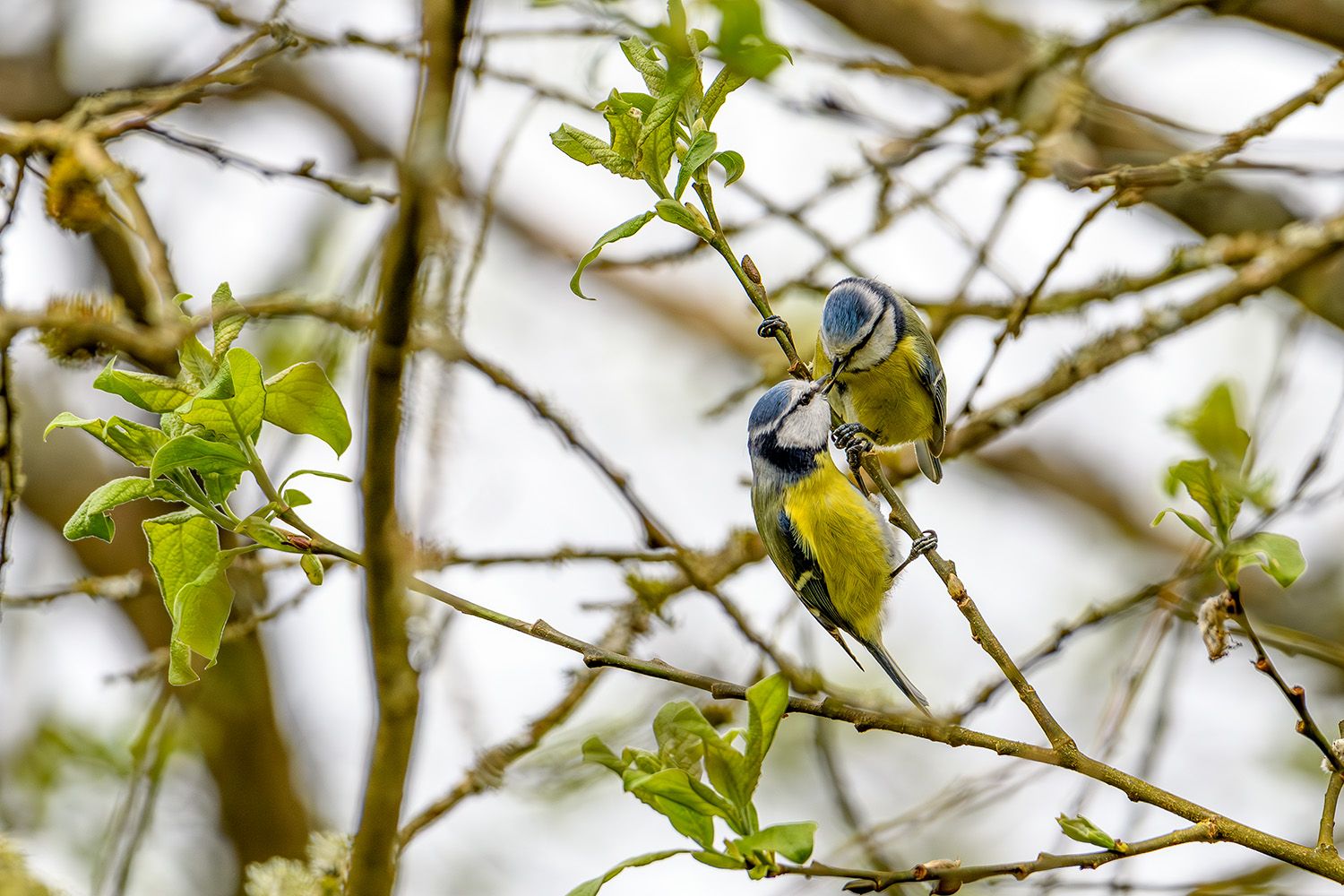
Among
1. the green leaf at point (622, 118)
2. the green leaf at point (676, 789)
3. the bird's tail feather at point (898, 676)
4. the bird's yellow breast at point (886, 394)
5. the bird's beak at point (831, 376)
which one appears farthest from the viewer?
the bird's yellow breast at point (886, 394)

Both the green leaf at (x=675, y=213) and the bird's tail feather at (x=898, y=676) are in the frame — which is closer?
the green leaf at (x=675, y=213)

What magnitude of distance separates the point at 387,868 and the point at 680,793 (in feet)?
0.99

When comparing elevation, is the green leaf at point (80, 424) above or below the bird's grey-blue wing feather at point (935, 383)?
below

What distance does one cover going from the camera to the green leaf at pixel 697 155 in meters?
0.93

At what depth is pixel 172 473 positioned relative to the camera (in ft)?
3.02

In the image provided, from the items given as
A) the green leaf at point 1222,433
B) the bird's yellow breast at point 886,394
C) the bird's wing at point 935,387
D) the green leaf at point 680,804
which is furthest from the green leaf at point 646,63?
the bird's wing at point 935,387

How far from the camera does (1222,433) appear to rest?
3.82 ft

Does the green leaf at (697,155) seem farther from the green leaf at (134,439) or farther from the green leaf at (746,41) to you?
the green leaf at (134,439)

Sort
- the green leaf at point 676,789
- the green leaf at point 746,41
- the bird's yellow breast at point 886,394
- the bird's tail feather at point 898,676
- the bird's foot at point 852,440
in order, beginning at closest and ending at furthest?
the green leaf at point 746,41, the green leaf at point 676,789, the bird's tail feather at point 898,676, the bird's foot at point 852,440, the bird's yellow breast at point 886,394

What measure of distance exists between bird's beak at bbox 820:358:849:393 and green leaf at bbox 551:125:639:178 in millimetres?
1003

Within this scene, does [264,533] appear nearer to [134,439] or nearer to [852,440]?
[134,439]

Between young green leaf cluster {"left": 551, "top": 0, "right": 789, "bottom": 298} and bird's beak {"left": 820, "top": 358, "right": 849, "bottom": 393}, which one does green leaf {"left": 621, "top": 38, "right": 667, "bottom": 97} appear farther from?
bird's beak {"left": 820, "top": 358, "right": 849, "bottom": 393}

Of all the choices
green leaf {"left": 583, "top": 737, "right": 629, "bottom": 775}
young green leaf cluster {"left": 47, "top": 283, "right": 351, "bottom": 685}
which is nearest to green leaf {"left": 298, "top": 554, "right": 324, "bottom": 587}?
young green leaf cluster {"left": 47, "top": 283, "right": 351, "bottom": 685}

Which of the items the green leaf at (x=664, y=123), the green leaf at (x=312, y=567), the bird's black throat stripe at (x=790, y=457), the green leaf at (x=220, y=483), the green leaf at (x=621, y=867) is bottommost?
the green leaf at (x=621, y=867)
